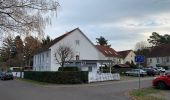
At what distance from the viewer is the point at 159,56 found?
106 metres

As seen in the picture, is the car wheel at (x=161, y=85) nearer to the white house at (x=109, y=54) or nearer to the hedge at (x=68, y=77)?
the hedge at (x=68, y=77)

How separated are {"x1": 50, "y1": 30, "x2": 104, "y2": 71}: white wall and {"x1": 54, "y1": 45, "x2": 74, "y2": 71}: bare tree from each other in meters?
1.48

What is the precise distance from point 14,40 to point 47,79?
109 ft

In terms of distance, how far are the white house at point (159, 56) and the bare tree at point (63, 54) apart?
150 ft

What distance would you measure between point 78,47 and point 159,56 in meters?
43.8

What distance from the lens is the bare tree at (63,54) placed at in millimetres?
60934

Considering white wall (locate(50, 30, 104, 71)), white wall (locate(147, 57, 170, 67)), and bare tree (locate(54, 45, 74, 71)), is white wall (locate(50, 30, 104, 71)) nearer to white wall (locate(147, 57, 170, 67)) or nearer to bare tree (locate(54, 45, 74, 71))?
bare tree (locate(54, 45, 74, 71))

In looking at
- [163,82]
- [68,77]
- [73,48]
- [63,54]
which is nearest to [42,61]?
[73,48]

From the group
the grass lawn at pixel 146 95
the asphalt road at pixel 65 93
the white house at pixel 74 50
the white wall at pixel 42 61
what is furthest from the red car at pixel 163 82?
the white wall at pixel 42 61

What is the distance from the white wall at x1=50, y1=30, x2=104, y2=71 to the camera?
66.4 m

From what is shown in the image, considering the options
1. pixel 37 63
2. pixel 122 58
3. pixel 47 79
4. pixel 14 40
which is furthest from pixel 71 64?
pixel 122 58

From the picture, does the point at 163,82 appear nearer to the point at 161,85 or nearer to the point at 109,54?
the point at 161,85

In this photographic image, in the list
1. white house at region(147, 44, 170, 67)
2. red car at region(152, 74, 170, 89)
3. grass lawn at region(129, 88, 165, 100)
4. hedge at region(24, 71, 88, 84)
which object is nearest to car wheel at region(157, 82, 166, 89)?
red car at region(152, 74, 170, 89)

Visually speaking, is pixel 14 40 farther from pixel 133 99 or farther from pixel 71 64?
pixel 71 64
